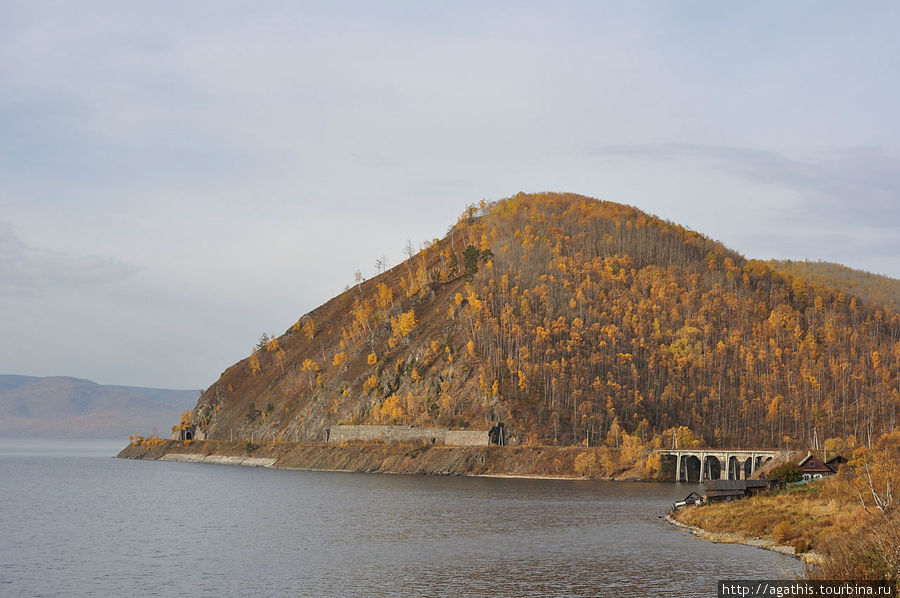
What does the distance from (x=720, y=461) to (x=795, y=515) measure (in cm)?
11087

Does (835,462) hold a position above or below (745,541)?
above

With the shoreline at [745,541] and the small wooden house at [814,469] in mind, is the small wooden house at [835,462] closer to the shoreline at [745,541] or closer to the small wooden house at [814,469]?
the small wooden house at [814,469]

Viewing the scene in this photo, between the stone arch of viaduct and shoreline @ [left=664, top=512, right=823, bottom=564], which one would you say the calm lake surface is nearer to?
shoreline @ [left=664, top=512, right=823, bottom=564]

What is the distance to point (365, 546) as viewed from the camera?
87688mm

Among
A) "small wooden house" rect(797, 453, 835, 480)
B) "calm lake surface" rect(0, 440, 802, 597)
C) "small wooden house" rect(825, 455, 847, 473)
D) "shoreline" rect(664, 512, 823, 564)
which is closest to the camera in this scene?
"calm lake surface" rect(0, 440, 802, 597)

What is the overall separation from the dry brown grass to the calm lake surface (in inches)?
128

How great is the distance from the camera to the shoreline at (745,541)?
69119 millimetres

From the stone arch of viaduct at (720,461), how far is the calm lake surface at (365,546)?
123ft

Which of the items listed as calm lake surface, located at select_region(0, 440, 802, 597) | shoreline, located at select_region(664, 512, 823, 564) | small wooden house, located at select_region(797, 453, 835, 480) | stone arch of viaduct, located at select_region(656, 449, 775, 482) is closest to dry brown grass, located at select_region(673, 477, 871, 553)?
shoreline, located at select_region(664, 512, 823, 564)

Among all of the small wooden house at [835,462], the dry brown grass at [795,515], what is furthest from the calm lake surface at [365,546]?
the small wooden house at [835,462]

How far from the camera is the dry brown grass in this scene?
72875 mm

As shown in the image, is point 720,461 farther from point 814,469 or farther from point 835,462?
point 814,469

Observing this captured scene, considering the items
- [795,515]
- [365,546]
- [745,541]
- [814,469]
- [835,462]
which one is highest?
[835,462]

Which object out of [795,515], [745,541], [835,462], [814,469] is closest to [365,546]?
[745,541]
